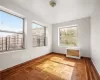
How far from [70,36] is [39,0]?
2983 millimetres

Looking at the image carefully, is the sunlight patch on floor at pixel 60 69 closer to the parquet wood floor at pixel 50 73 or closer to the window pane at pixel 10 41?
the parquet wood floor at pixel 50 73

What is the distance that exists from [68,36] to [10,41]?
11.3 ft

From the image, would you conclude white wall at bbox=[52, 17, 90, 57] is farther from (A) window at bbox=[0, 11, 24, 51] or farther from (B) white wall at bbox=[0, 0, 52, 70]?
(A) window at bbox=[0, 11, 24, 51]

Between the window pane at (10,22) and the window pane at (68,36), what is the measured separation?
2.89 meters

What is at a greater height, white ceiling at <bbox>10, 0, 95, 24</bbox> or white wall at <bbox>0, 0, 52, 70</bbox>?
white ceiling at <bbox>10, 0, 95, 24</bbox>

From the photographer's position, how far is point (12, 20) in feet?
7.65

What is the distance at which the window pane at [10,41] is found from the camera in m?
2.04

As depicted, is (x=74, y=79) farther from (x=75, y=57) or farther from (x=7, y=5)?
(x=7, y=5)

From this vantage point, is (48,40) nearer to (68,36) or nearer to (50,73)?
(68,36)

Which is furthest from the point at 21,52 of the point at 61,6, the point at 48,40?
the point at 61,6

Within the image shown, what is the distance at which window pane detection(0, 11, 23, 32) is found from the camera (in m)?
2.05

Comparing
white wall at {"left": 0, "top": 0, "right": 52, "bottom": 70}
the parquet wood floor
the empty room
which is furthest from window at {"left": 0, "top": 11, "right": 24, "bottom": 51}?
the parquet wood floor

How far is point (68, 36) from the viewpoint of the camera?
13.8ft

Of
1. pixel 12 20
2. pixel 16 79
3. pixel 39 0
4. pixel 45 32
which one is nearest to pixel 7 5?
pixel 12 20
